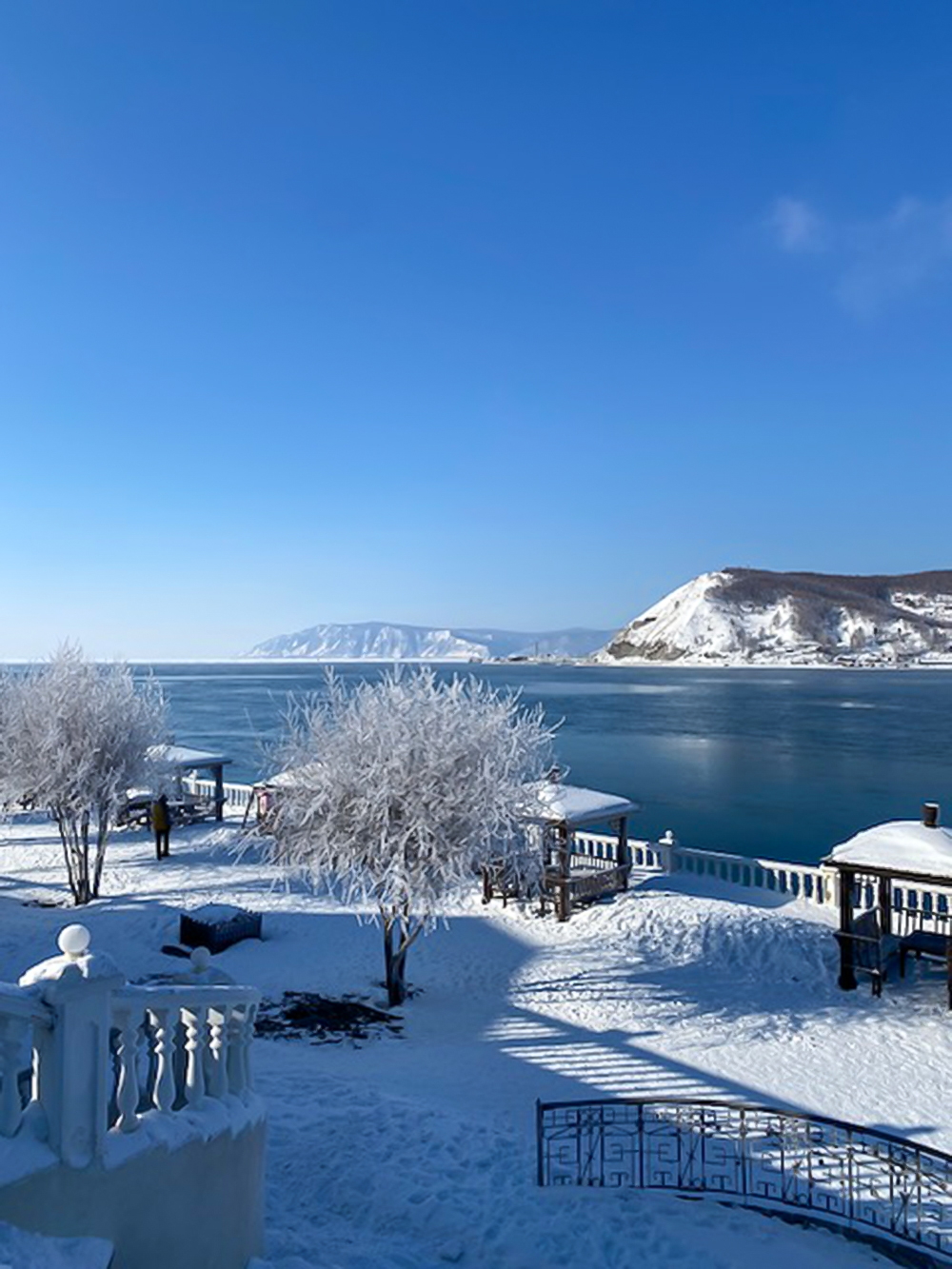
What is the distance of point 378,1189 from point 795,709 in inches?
3825

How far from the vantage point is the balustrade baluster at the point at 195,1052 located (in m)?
4.80

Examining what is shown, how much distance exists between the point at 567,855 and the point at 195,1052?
1413cm

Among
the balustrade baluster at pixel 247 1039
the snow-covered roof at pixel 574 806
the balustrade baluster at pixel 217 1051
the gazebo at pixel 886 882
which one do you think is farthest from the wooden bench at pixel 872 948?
the balustrade baluster at pixel 217 1051

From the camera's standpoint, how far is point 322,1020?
12.5 m

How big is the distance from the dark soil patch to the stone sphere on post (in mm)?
8486

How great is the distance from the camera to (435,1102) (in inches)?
376

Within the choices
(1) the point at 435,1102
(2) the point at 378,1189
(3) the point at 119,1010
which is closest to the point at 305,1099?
(1) the point at 435,1102

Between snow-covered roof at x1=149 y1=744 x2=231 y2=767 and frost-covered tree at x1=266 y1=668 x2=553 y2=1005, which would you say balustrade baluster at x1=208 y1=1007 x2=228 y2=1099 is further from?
snow-covered roof at x1=149 y1=744 x2=231 y2=767

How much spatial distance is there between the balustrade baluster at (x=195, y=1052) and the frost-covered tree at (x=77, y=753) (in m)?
15.9

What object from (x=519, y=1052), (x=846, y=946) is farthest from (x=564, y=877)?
(x=519, y=1052)

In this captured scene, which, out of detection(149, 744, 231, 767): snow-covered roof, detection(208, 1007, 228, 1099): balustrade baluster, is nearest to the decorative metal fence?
detection(208, 1007, 228, 1099): balustrade baluster

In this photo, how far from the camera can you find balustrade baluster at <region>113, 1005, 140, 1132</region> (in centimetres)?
Result: 422

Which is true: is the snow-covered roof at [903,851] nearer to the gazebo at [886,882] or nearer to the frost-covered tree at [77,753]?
the gazebo at [886,882]

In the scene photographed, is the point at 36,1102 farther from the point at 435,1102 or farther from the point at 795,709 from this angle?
the point at 795,709
